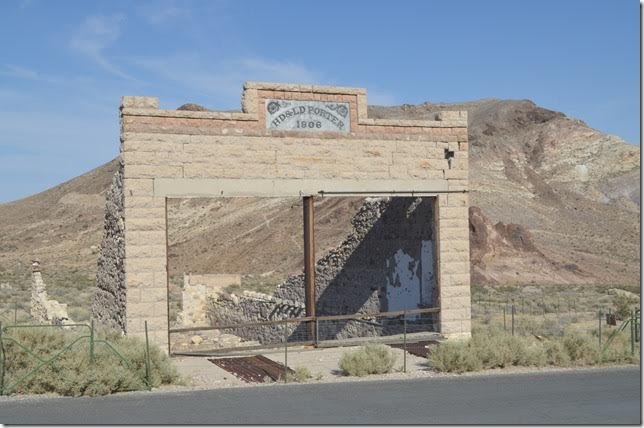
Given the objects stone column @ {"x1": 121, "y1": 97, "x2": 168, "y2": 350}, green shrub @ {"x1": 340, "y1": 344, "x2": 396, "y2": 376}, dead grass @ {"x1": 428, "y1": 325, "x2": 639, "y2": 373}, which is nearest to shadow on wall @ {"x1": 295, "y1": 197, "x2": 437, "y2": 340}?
dead grass @ {"x1": 428, "y1": 325, "x2": 639, "y2": 373}

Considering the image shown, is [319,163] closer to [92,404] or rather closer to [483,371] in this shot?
[483,371]

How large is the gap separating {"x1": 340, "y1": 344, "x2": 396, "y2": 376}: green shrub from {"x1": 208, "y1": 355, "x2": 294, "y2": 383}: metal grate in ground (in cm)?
104

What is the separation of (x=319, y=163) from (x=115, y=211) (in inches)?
176

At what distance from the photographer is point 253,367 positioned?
14.9 metres

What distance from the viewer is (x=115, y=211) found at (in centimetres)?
1661

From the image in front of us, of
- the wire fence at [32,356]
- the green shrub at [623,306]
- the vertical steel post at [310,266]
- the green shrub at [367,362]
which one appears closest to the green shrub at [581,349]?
the green shrub at [367,362]

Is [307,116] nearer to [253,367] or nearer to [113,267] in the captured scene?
[113,267]

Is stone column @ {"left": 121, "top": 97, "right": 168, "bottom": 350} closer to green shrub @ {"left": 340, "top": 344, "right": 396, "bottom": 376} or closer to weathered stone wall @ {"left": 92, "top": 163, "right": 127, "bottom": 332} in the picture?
weathered stone wall @ {"left": 92, "top": 163, "right": 127, "bottom": 332}

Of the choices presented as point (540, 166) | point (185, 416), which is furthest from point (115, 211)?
point (540, 166)

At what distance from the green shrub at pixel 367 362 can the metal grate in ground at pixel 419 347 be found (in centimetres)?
176

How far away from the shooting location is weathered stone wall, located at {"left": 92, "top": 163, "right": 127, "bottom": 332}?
51.7ft

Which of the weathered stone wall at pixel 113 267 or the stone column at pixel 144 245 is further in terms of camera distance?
the weathered stone wall at pixel 113 267

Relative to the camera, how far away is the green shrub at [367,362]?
14.0 m

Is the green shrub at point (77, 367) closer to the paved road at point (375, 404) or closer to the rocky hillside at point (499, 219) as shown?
the paved road at point (375, 404)
